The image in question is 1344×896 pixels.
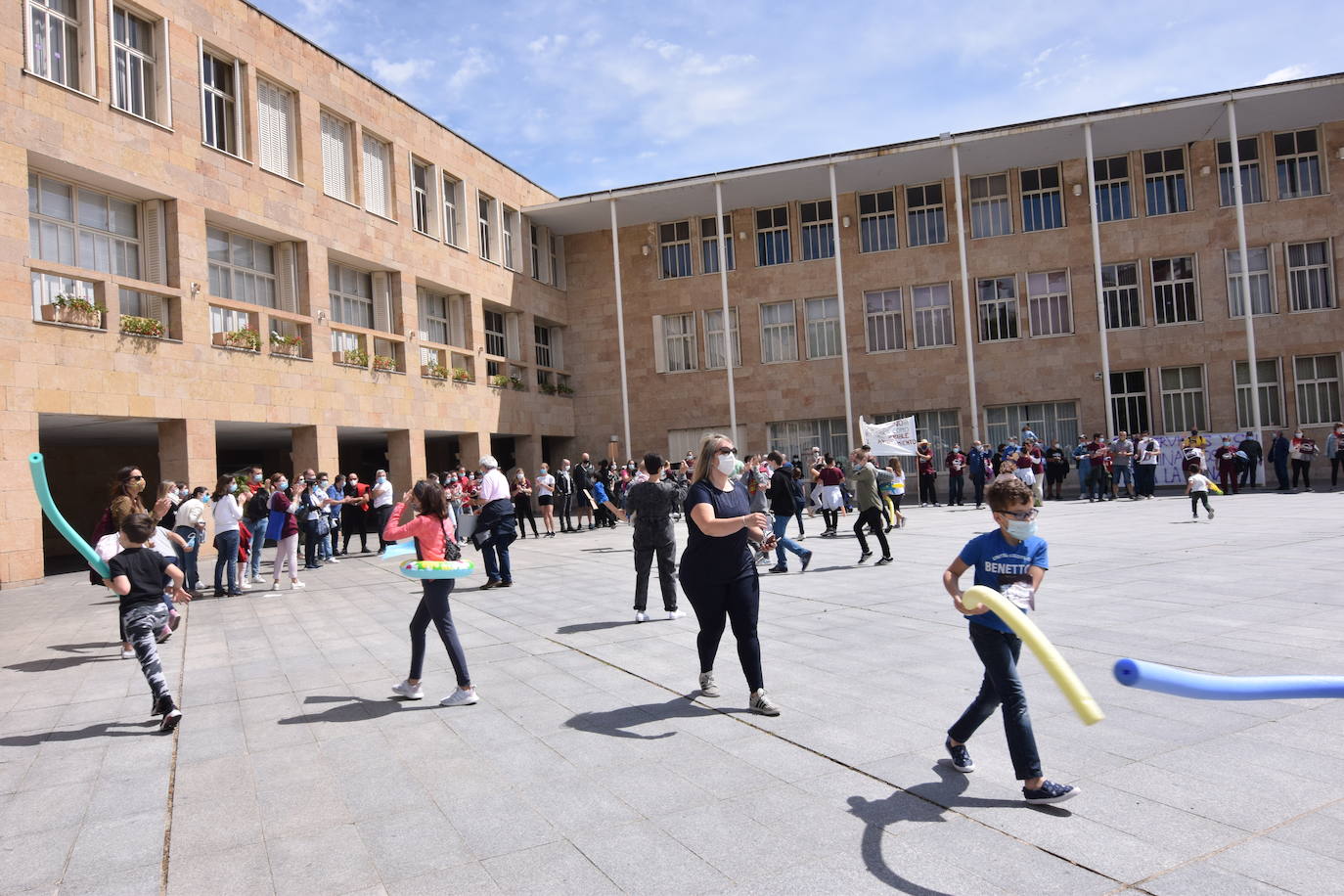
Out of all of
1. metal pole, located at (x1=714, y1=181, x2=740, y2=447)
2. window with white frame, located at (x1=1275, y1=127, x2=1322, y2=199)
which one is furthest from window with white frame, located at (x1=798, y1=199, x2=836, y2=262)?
window with white frame, located at (x1=1275, y1=127, x2=1322, y2=199)

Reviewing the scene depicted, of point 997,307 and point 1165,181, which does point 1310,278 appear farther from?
point 997,307

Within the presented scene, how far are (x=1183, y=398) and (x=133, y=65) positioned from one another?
98.5 ft

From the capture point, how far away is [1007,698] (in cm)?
406

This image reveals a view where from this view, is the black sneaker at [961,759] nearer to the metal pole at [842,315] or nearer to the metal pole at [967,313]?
the metal pole at [842,315]

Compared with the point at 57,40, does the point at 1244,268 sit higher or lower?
lower

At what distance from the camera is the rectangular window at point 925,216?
3027 centimetres

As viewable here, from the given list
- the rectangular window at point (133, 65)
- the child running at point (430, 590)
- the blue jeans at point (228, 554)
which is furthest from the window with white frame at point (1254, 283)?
the rectangular window at point (133, 65)

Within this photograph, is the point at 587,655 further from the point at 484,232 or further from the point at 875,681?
the point at 484,232

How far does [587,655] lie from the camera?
24.7 ft

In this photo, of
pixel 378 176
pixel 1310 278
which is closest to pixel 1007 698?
pixel 378 176

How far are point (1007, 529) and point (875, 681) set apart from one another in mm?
2339

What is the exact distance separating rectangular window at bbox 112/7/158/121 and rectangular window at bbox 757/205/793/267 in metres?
19.7

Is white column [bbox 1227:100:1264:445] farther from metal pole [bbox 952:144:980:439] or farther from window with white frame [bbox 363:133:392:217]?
window with white frame [bbox 363:133:392:217]

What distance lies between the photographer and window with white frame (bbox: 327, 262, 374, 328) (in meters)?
23.5
